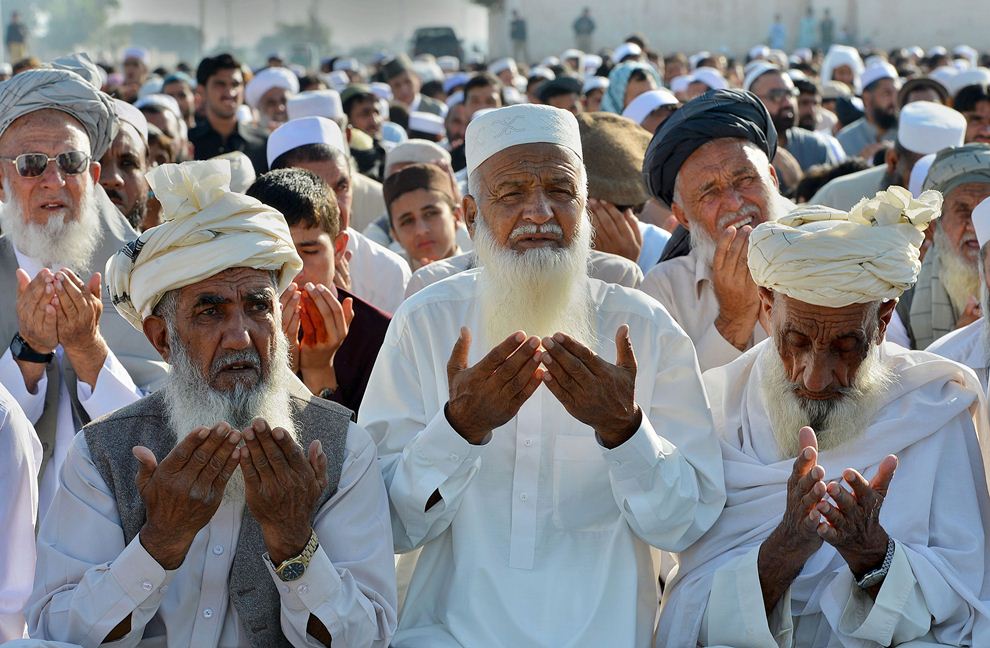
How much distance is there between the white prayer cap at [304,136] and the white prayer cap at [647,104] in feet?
8.28

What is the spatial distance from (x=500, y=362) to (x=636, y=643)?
83 cm

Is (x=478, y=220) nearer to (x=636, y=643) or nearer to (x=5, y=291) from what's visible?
(x=636, y=643)

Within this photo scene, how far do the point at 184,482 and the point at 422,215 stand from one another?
10.2 ft

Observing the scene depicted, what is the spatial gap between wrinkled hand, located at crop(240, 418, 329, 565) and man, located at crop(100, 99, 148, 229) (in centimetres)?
273

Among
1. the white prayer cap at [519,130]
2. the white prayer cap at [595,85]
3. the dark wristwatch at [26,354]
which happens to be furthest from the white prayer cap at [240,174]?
the white prayer cap at [595,85]

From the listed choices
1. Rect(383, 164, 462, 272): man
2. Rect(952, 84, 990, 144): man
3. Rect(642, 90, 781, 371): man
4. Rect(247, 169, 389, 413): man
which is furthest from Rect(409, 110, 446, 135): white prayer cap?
Rect(642, 90, 781, 371): man

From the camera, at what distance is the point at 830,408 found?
3422mm

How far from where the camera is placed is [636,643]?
3.28m

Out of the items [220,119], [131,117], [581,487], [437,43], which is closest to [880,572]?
[581,487]

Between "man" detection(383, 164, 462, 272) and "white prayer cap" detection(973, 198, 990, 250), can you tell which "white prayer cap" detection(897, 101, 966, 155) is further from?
"white prayer cap" detection(973, 198, 990, 250)

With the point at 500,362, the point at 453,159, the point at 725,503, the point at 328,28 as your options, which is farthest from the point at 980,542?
the point at 328,28

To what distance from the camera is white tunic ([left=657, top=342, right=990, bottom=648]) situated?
3150mm

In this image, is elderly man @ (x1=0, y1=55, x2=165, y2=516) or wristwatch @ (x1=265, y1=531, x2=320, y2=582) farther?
elderly man @ (x1=0, y1=55, x2=165, y2=516)

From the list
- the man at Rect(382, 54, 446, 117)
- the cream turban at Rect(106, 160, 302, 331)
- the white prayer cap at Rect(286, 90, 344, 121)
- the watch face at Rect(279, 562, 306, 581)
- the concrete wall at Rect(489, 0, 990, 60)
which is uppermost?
the cream turban at Rect(106, 160, 302, 331)
